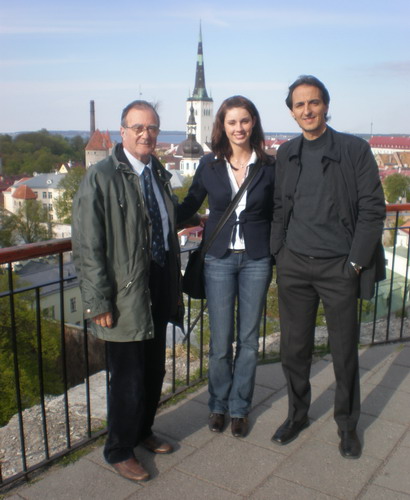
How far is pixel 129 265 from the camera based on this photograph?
2.40m

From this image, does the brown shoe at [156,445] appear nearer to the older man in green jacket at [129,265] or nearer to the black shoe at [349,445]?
the older man in green jacket at [129,265]

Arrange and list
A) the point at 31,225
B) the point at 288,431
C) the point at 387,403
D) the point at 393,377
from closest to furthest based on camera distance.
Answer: the point at 288,431, the point at 387,403, the point at 393,377, the point at 31,225

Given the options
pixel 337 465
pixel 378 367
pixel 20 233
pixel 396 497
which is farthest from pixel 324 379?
pixel 20 233

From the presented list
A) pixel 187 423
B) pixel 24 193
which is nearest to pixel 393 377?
pixel 187 423

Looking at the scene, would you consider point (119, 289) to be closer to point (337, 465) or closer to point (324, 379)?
point (337, 465)

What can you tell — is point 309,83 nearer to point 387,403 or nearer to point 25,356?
point 387,403

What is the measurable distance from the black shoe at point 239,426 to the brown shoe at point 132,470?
0.63 metres

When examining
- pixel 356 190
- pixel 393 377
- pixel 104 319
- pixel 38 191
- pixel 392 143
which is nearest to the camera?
pixel 104 319

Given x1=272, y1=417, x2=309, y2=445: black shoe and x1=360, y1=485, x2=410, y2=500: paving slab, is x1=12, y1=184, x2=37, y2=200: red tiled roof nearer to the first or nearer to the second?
x1=272, y1=417, x2=309, y2=445: black shoe

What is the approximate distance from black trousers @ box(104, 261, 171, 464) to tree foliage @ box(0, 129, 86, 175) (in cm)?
9184

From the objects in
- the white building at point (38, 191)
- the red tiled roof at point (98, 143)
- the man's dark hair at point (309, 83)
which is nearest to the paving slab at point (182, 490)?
the man's dark hair at point (309, 83)

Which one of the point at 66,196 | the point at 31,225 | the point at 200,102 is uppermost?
the point at 200,102

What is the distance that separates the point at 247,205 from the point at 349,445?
1.38m

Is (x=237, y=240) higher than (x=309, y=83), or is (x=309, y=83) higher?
(x=309, y=83)
